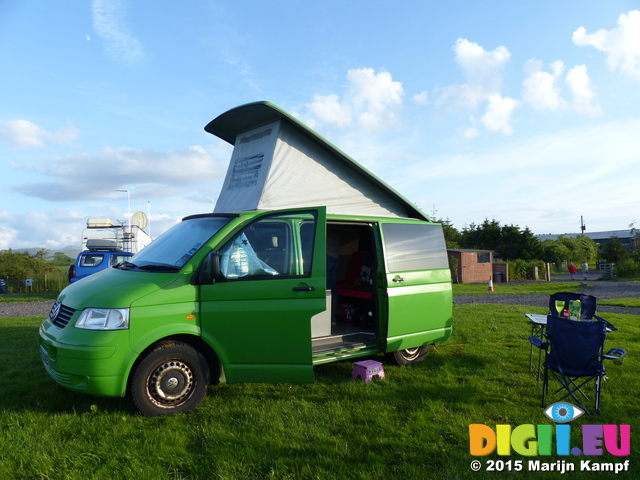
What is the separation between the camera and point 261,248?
477 cm

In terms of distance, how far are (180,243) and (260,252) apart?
3.02 ft

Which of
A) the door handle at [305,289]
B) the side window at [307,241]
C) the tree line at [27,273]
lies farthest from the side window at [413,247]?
the tree line at [27,273]

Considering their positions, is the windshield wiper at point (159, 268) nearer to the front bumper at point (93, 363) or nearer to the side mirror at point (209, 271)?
the side mirror at point (209, 271)

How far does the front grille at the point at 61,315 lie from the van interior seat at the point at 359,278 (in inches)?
153

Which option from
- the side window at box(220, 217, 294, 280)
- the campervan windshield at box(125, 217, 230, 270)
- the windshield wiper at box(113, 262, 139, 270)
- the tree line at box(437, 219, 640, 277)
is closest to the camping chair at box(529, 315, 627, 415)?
the side window at box(220, 217, 294, 280)

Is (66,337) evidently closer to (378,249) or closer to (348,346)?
(348,346)

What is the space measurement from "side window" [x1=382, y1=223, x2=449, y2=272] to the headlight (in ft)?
10.6

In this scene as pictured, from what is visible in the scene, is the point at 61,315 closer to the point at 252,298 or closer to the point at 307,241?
the point at 252,298

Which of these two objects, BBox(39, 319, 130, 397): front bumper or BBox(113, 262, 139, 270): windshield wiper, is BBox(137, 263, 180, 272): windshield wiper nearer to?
BBox(113, 262, 139, 270): windshield wiper

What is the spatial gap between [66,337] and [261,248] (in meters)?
1.99

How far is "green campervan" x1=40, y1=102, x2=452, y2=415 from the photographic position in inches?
161

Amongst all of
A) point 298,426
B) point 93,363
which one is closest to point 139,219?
point 93,363

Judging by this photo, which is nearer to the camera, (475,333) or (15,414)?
(15,414)

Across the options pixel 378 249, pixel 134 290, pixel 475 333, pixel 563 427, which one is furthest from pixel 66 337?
pixel 475 333
